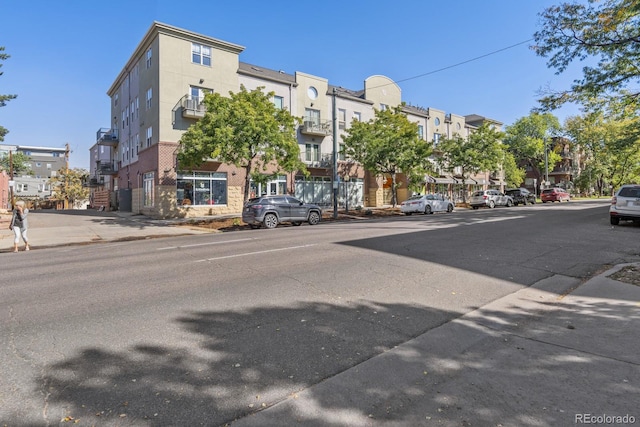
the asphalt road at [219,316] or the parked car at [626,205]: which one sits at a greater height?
the parked car at [626,205]

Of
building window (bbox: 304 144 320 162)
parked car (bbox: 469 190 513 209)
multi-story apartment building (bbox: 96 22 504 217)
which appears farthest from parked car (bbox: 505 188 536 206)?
building window (bbox: 304 144 320 162)

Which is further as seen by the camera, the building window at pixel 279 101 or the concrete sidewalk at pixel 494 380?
the building window at pixel 279 101

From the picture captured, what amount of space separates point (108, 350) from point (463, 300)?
4.74 metres

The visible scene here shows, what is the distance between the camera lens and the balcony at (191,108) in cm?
2452

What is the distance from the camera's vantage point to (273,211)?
698 inches

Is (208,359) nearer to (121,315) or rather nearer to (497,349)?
(121,315)

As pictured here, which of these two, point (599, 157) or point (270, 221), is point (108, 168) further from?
point (599, 157)

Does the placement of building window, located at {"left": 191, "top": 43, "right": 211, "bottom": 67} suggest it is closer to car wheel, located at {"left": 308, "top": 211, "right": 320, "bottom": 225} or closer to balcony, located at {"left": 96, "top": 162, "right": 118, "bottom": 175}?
car wheel, located at {"left": 308, "top": 211, "right": 320, "bottom": 225}

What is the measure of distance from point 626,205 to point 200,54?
2657 centimetres

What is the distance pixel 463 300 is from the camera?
17.8 ft

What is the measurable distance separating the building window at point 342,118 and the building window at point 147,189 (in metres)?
16.8

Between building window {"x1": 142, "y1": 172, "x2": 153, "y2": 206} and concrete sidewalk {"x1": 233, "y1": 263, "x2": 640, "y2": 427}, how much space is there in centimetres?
2640

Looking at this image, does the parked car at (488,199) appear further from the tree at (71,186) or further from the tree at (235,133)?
the tree at (71,186)

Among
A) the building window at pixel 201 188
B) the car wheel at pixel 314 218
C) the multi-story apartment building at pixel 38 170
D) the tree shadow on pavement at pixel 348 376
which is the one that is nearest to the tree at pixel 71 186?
the multi-story apartment building at pixel 38 170
